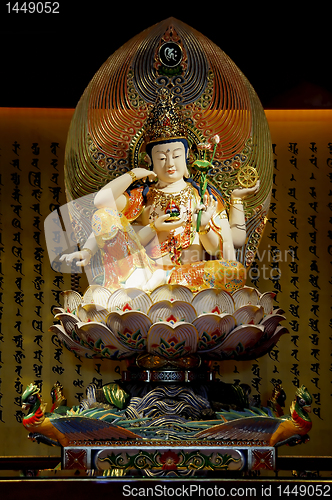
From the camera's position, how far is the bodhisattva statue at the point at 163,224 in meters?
2.98

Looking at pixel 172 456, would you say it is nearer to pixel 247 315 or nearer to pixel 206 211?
pixel 247 315

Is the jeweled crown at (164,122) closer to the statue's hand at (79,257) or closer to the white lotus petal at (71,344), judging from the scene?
the statue's hand at (79,257)

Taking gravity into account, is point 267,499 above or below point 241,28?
below

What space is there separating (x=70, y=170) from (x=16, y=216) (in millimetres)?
640

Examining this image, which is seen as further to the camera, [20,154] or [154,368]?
[20,154]

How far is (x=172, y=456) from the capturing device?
259 centimetres

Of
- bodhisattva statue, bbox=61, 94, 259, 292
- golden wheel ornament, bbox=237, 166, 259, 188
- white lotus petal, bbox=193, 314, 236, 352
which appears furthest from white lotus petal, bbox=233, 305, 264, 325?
golden wheel ornament, bbox=237, 166, 259, 188

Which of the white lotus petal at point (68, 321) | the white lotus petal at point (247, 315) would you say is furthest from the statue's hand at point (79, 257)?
the white lotus petal at point (247, 315)

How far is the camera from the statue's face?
10.6ft

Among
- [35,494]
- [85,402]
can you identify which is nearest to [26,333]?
[85,402]

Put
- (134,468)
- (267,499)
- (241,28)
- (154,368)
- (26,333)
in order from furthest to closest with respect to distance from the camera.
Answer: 1. (26,333)
2. (241,28)
3. (154,368)
4. (134,468)
5. (267,499)

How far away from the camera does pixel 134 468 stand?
259 centimetres

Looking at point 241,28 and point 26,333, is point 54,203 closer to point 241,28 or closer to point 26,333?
point 26,333

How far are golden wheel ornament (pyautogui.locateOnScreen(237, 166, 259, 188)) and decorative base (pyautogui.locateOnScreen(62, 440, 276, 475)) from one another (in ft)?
4.00
